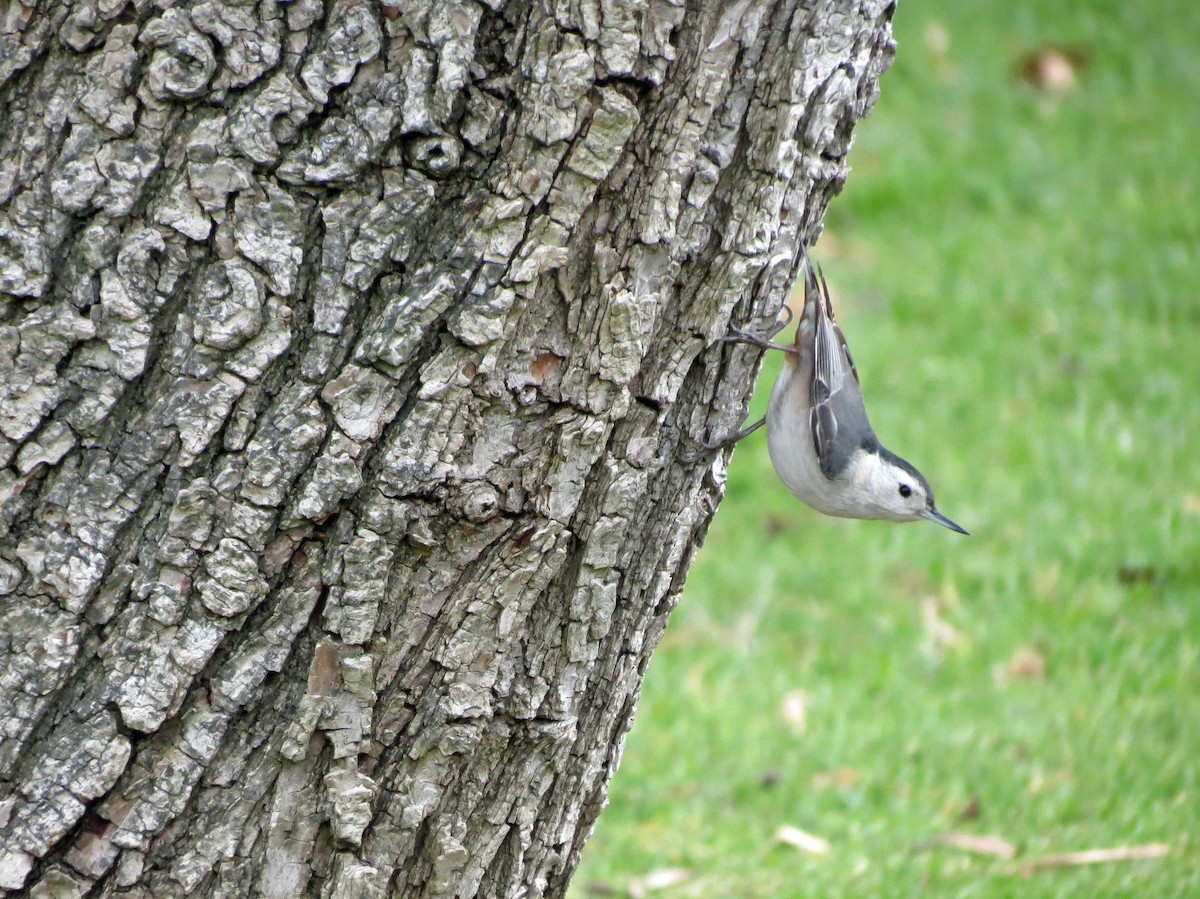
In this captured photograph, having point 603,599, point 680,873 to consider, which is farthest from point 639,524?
point 680,873

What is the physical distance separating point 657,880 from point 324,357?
2.59 m

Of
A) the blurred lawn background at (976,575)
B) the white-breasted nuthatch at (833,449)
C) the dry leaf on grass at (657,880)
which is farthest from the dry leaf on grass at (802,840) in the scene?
the white-breasted nuthatch at (833,449)

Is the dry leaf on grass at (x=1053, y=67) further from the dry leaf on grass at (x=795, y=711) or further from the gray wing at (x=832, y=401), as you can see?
the gray wing at (x=832, y=401)

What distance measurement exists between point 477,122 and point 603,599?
900mm

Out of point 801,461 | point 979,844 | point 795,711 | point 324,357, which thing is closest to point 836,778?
point 795,711

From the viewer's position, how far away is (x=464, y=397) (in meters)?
2.21

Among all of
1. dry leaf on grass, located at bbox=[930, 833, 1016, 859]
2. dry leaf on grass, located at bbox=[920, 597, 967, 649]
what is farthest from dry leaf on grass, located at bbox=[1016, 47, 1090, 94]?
dry leaf on grass, located at bbox=[930, 833, 1016, 859]

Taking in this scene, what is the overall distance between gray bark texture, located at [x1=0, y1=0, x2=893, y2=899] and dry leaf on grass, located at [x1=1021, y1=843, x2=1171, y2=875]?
2.54 meters

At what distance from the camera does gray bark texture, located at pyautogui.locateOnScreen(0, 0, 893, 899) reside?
6.89 feet

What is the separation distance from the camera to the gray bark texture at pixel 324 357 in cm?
210

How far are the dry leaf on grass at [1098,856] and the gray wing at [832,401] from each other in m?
1.44

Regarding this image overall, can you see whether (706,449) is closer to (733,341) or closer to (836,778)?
(733,341)

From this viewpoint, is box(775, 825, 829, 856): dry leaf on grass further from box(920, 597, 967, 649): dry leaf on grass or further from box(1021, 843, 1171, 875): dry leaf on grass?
box(920, 597, 967, 649): dry leaf on grass

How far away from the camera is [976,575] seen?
5828mm
